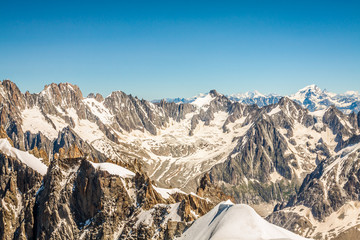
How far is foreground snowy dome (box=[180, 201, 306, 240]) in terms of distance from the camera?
104125 millimetres

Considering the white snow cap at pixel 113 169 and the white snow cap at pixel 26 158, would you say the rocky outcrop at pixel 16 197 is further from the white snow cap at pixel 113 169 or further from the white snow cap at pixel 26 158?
the white snow cap at pixel 113 169

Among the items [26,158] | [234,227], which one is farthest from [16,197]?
[234,227]

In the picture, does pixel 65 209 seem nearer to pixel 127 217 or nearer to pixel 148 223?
→ pixel 127 217

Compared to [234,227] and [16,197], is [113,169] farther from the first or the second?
[234,227]

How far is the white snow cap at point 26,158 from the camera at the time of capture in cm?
18538

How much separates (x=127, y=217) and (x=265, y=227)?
5868 centimetres

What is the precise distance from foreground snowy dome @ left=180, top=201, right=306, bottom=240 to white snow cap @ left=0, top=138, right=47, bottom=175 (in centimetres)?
9803

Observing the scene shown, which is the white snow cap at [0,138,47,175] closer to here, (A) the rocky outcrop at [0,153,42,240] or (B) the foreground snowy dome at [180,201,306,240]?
(A) the rocky outcrop at [0,153,42,240]

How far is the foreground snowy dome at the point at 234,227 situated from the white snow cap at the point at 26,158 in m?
98.0

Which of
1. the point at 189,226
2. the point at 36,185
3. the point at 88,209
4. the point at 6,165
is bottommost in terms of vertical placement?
the point at 189,226

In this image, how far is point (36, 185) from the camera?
547 ft

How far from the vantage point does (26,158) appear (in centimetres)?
19200

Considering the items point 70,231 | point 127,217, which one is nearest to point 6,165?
point 70,231

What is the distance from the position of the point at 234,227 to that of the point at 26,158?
132 meters
